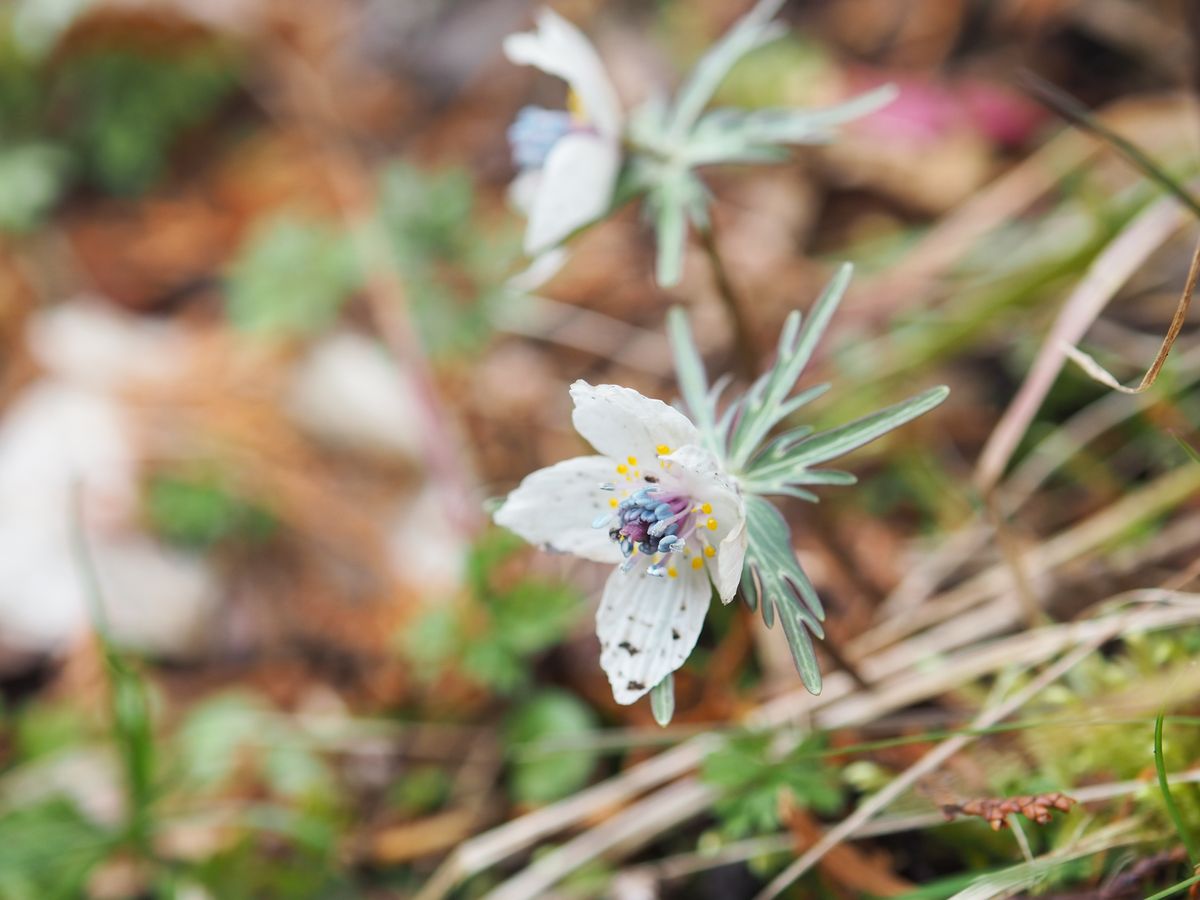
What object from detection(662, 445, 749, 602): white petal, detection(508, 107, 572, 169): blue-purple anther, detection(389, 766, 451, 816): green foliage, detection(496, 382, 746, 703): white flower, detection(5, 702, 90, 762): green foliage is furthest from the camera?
detection(5, 702, 90, 762): green foliage

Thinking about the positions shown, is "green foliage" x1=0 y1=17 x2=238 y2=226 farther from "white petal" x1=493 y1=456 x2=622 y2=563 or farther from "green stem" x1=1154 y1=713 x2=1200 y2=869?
"green stem" x1=1154 y1=713 x2=1200 y2=869

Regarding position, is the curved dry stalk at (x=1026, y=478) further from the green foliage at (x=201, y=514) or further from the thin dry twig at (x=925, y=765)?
the green foliage at (x=201, y=514)

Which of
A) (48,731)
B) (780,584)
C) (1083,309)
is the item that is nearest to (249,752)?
(48,731)

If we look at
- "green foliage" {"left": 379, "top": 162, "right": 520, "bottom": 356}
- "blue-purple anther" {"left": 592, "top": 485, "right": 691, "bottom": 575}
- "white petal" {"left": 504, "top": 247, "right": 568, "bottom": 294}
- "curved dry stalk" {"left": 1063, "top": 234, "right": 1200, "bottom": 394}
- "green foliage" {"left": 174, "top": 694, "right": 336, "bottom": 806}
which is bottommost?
"blue-purple anther" {"left": 592, "top": 485, "right": 691, "bottom": 575}

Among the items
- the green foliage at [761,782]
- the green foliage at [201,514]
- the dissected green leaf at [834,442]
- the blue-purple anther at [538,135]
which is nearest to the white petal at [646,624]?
the dissected green leaf at [834,442]

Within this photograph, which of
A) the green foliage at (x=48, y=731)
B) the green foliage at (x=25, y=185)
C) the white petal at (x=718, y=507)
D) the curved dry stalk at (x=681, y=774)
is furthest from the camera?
the green foliage at (x=25, y=185)

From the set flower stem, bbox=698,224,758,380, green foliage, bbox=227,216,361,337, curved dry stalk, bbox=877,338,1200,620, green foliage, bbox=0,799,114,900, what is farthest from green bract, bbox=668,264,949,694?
green foliage, bbox=227,216,361,337

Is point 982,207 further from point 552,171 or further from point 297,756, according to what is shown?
point 297,756

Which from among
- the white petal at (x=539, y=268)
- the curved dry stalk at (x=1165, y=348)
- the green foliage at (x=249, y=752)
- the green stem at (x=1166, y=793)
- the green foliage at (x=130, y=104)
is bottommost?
the green stem at (x=1166, y=793)
